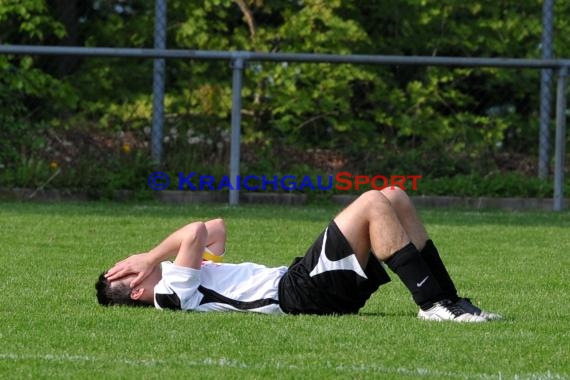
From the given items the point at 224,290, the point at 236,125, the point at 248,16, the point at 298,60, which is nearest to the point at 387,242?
the point at 224,290

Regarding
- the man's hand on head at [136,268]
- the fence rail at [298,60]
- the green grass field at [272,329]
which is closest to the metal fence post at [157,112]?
the fence rail at [298,60]

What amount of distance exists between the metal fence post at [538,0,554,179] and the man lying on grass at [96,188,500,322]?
1043 cm

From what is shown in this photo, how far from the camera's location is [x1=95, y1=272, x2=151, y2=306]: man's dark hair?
8.98 metres

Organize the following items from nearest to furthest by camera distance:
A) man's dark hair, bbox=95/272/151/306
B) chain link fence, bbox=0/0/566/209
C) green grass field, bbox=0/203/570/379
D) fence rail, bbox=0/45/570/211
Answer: green grass field, bbox=0/203/570/379 < man's dark hair, bbox=95/272/151/306 < fence rail, bbox=0/45/570/211 < chain link fence, bbox=0/0/566/209

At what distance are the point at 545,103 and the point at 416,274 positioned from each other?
36.2 feet

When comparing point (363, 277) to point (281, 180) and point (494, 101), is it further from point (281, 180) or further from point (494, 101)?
point (494, 101)

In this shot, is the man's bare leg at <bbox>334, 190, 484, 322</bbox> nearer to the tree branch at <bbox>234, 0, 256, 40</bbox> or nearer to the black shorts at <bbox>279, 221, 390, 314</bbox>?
the black shorts at <bbox>279, 221, 390, 314</bbox>

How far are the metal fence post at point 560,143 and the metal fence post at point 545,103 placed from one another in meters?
0.67

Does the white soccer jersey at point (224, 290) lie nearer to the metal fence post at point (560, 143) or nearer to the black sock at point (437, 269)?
the black sock at point (437, 269)

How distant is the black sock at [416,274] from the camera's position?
8461mm

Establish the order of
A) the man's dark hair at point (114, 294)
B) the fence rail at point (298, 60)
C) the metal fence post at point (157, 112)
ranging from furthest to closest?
the metal fence post at point (157, 112), the fence rail at point (298, 60), the man's dark hair at point (114, 294)

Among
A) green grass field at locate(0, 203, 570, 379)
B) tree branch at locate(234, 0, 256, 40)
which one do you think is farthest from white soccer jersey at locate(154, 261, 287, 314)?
tree branch at locate(234, 0, 256, 40)

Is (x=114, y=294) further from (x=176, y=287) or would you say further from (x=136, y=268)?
(x=176, y=287)

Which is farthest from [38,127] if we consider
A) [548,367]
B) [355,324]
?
[548,367]
